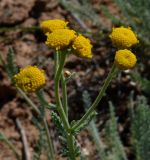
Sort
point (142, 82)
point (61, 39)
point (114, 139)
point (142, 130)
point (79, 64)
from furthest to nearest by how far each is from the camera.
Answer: point (79, 64) → point (142, 82) → point (114, 139) → point (142, 130) → point (61, 39)

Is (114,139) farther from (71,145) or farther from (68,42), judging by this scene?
(68,42)

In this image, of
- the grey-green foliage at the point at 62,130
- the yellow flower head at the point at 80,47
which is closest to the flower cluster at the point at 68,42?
the yellow flower head at the point at 80,47

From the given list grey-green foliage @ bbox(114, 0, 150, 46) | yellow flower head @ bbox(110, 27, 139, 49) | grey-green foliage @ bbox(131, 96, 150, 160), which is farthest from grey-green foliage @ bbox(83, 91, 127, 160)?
yellow flower head @ bbox(110, 27, 139, 49)

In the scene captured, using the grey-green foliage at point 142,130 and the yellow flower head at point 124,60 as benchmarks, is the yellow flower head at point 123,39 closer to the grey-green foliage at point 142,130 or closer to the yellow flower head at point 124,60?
the yellow flower head at point 124,60

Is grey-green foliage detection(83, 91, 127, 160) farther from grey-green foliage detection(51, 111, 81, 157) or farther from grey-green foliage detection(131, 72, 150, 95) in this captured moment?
grey-green foliage detection(51, 111, 81, 157)

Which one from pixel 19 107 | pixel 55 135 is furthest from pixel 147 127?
pixel 19 107

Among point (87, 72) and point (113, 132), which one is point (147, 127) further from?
point (87, 72)

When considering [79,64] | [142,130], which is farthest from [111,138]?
[79,64]
